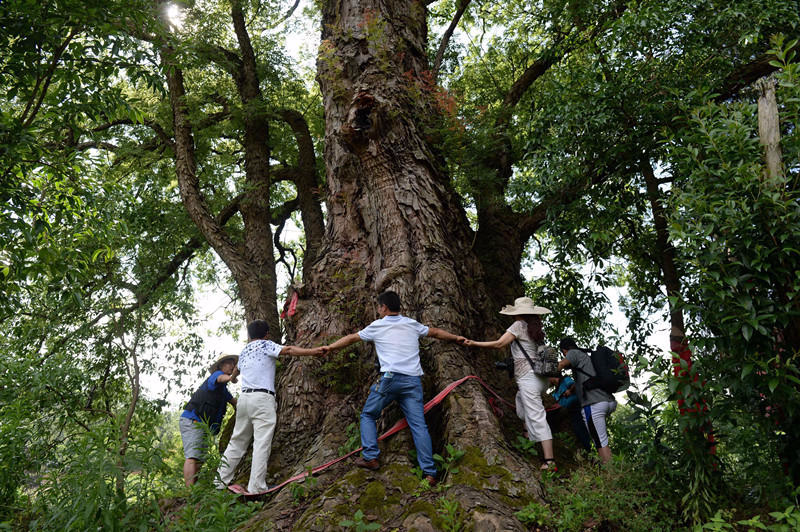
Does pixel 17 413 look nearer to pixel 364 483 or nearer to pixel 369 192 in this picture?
pixel 364 483

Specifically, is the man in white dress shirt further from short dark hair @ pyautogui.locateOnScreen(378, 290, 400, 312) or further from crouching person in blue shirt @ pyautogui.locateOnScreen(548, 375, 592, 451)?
crouching person in blue shirt @ pyautogui.locateOnScreen(548, 375, 592, 451)

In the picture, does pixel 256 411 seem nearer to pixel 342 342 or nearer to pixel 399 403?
pixel 342 342

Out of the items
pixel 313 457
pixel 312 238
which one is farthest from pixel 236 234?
pixel 313 457

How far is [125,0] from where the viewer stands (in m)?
4.87

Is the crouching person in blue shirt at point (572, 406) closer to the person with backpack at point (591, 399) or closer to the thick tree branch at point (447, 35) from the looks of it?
the person with backpack at point (591, 399)

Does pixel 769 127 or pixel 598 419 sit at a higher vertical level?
pixel 769 127

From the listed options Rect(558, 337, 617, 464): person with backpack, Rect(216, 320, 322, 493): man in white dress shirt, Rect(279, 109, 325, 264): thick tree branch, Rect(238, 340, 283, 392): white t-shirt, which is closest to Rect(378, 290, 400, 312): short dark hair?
Rect(216, 320, 322, 493): man in white dress shirt

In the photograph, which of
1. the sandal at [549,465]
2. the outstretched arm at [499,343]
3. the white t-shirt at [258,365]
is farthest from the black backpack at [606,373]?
the white t-shirt at [258,365]

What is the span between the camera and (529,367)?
18.3ft

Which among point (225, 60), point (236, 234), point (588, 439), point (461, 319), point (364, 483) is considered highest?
point (225, 60)

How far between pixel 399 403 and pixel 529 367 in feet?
5.13

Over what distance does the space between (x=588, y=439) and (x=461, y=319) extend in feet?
6.67

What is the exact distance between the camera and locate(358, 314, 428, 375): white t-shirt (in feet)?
16.2

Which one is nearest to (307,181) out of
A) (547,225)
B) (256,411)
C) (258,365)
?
(547,225)
